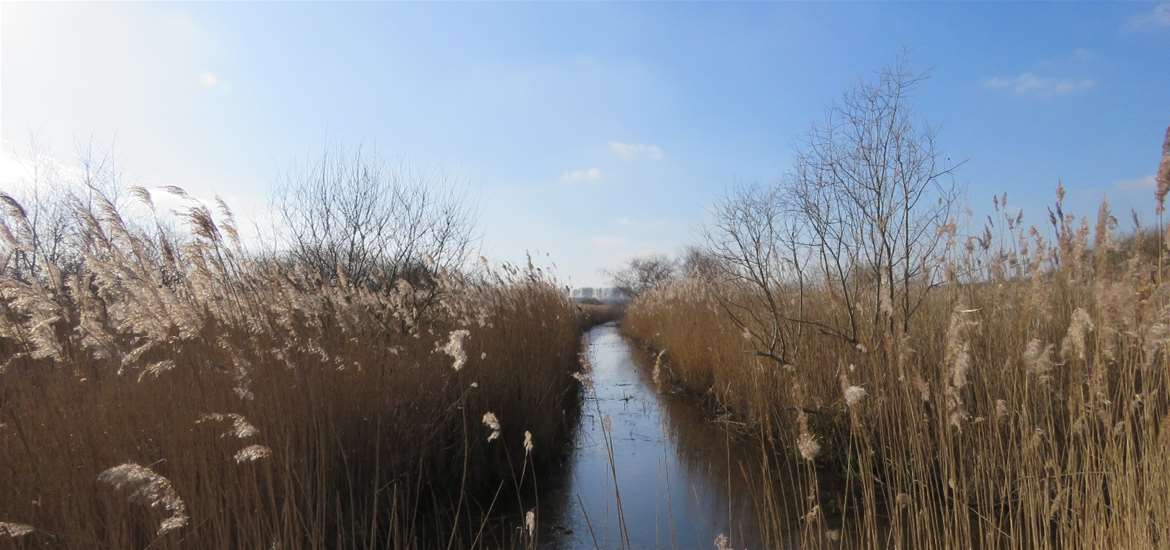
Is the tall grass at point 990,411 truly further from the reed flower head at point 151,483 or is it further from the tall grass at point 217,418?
the reed flower head at point 151,483

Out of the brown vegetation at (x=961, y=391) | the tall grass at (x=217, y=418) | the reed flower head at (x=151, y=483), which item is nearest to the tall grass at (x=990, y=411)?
the brown vegetation at (x=961, y=391)

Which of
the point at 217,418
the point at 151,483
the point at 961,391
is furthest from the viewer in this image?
the point at 961,391

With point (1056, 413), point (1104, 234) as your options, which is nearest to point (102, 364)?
point (1104, 234)

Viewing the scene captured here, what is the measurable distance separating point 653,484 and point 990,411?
2394mm

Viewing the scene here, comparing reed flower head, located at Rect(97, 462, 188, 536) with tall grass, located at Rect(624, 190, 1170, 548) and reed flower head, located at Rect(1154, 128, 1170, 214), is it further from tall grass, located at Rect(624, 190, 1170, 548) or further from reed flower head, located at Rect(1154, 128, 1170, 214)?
reed flower head, located at Rect(1154, 128, 1170, 214)

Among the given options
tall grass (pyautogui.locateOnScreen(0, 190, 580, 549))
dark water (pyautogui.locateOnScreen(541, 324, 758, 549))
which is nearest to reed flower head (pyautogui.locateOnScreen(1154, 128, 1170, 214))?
dark water (pyautogui.locateOnScreen(541, 324, 758, 549))

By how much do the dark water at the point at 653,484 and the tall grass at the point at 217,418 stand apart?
39cm

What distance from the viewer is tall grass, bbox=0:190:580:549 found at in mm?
2061

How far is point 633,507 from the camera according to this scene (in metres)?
3.99

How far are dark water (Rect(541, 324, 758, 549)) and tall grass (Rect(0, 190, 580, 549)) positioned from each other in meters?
0.39

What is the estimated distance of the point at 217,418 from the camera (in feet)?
7.64

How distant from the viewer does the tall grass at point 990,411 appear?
1.99m

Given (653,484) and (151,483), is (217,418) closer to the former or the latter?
(151,483)

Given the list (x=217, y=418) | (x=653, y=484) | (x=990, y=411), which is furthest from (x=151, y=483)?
(x=653, y=484)
